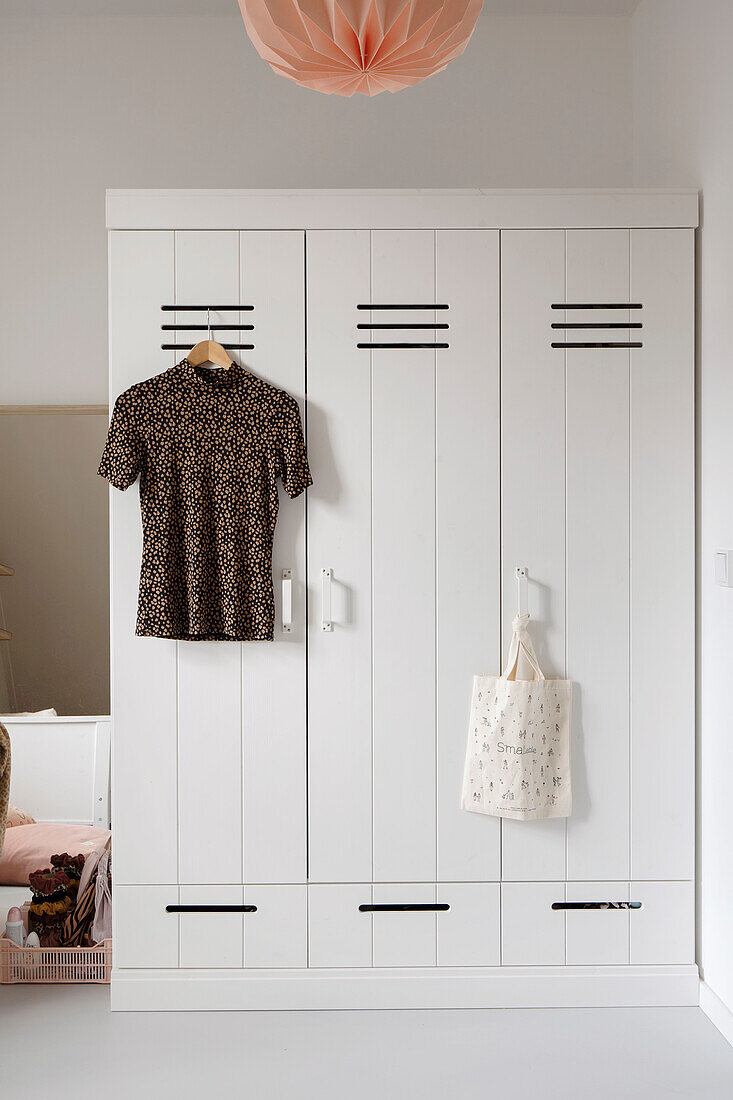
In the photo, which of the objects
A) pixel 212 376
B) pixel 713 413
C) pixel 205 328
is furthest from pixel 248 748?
pixel 713 413

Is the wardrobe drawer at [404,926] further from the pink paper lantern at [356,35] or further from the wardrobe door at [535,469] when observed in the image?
the pink paper lantern at [356,35]

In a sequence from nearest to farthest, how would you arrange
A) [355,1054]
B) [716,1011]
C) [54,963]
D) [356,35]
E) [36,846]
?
[356,35]
[355,1054]
[716,1011]
[54,963]
[36,846]

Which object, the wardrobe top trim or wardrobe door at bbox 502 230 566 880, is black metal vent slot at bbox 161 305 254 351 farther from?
wardrobe door at bbox 502 230 566 880

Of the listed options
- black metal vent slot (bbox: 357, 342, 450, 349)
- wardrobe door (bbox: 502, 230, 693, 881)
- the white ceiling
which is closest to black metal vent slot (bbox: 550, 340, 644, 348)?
wardrobe door (bbox: 502, 230, 693, 881)

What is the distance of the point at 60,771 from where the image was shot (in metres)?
2.80

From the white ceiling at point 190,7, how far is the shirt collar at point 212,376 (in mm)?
1343

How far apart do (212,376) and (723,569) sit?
4.62 ft

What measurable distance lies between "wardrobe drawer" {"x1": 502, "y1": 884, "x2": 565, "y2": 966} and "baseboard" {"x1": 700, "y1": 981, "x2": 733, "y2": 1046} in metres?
0.39

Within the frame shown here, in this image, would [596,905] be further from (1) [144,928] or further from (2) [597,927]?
(1) [144,928]

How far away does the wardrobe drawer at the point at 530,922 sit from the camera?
236 centimetres

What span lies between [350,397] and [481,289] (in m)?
0.45

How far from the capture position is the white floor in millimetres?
2012

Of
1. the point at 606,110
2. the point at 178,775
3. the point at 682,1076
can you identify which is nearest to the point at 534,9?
the point at 606,110

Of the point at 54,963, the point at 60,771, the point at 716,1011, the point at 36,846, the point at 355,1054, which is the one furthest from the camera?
the point at 60,771
